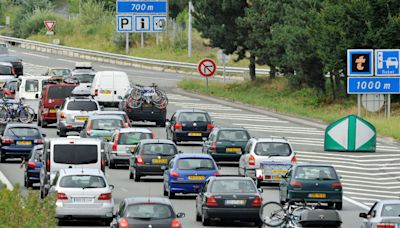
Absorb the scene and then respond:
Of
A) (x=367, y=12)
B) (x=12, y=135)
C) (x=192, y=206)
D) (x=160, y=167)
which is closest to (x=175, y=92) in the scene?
(x=367, y=12)

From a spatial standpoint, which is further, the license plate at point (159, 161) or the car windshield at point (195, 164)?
the license plate at point (159, 161)

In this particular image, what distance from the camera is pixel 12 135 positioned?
5159cm

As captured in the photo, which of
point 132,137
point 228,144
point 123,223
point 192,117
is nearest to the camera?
point 123,223

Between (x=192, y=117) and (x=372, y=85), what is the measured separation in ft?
25.0

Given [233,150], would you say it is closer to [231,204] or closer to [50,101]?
[50,101]

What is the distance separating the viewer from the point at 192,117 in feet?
189

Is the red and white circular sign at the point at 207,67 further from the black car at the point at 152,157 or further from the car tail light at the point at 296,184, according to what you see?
the car tail light at the point at 296,184

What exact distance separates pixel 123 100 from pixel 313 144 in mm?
10468

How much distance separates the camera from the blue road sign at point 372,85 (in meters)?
58.0

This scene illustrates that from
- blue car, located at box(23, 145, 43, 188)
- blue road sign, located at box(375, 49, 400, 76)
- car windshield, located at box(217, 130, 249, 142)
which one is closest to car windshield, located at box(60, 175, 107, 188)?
Answer: blue car, located at box(23, 145, 43, 188)

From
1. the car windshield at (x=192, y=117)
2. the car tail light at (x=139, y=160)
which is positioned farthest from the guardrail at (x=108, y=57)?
the car tail light at (x=139, y=160)

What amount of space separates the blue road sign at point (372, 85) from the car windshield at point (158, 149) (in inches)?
560

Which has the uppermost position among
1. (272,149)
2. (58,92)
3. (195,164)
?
(58,92)

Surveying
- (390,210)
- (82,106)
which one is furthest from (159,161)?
(390,210)
